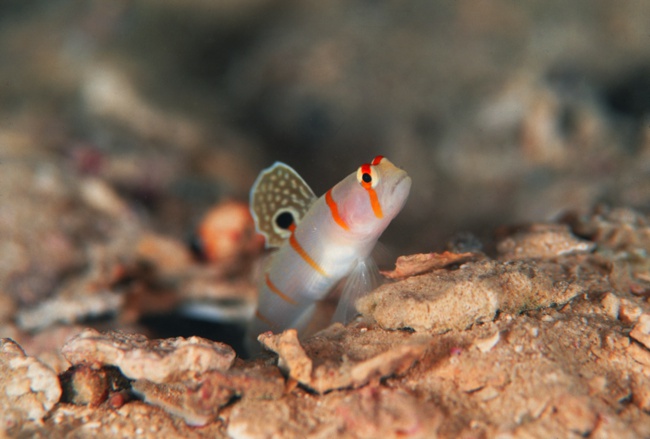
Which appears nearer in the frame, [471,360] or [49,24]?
[471,360]

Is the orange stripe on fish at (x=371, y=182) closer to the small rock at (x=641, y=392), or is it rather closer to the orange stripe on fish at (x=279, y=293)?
the orange stripe on fish at (x=279, y=293)

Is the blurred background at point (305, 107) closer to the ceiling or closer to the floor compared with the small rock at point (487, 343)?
closer to the ceiling

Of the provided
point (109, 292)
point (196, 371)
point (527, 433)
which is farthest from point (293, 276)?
point (109, 292)

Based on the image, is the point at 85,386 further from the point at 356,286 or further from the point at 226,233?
the point at 226,233

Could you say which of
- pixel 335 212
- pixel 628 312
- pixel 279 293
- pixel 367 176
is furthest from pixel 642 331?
pixel 279 293

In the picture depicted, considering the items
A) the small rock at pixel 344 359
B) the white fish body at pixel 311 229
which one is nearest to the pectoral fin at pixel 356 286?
the white fish body at pixel 311 229

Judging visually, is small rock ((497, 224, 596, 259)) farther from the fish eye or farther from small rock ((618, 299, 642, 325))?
the fish eye

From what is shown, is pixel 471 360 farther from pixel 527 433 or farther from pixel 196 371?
pixel 196 371
